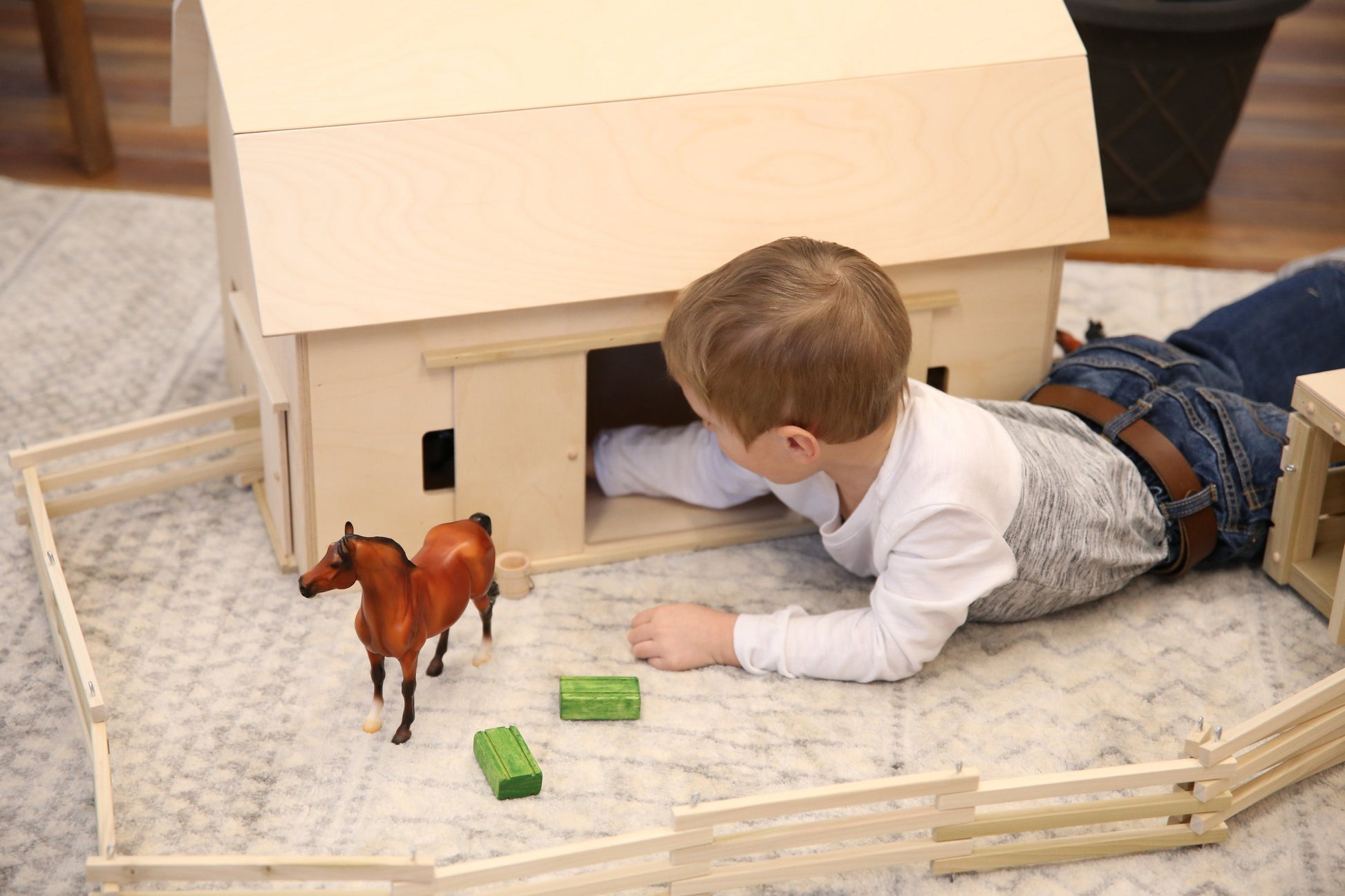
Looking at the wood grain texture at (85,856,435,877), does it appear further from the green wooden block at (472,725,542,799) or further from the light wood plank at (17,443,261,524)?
the light wood plank at (17,443,261,524)

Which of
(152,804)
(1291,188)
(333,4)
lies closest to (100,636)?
(152,804)

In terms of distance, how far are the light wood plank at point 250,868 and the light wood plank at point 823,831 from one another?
200 mm

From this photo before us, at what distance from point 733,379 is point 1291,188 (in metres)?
1.66

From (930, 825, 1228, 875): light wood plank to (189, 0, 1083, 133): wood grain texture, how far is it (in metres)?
0.71

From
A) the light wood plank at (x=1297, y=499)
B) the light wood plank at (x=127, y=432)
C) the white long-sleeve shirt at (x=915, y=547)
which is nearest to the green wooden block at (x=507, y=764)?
the white long-sleeve shirt at (x=915, y=547)

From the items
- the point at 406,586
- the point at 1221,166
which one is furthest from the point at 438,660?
the point at 1221,166

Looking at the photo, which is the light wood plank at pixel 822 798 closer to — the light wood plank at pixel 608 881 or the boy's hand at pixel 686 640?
the light wood plank at pixel 608 881

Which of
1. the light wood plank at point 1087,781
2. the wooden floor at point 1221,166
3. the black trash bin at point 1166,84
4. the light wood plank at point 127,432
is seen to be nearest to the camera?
the light wood plank at point 1087,781

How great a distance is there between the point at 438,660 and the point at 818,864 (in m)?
0.39

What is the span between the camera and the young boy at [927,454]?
3.49ft

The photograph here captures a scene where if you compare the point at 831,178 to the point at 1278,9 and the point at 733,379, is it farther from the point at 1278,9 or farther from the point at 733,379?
the point at 1278,9

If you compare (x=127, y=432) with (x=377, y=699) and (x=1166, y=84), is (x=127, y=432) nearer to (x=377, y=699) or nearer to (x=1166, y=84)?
(x=377, y=699)

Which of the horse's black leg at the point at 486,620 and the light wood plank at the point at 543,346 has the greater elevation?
the light wood plank at the point at 543,346

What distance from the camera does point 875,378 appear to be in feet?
3.50
